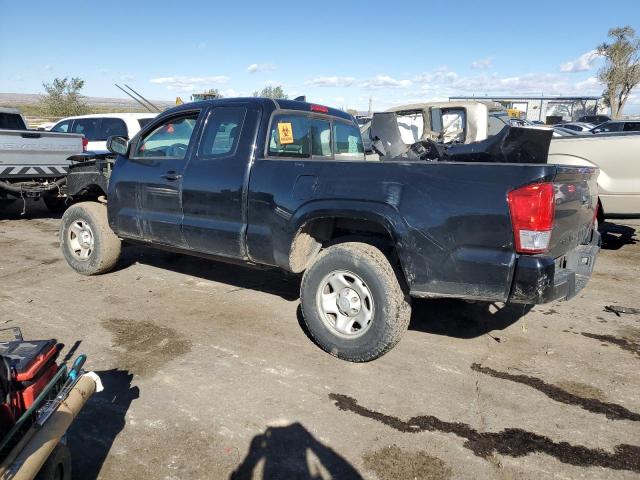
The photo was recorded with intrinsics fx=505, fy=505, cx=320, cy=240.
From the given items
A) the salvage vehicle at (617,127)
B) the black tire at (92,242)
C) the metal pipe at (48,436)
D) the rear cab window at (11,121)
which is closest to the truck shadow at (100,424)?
the metal pipe at (48,436)

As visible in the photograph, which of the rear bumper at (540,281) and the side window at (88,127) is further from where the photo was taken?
the side window at (88,127)

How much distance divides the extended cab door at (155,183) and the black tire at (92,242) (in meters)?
0.31

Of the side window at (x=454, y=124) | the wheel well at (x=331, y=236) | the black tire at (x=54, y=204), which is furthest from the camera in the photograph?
the black tire at (x=54, y=204)

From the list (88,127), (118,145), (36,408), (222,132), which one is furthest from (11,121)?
(36,408)

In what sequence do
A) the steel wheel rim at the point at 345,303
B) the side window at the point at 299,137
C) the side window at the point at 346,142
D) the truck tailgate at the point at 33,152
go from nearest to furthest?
the steel wheel rim at the point at 345,303 → the side window at the point at 299,137 → the side window at the point at 346,142 → the truck tailgate at the point at 33,152

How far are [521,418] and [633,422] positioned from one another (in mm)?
647

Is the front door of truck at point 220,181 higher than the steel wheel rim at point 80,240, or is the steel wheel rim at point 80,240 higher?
the front door of truck at point 220,181

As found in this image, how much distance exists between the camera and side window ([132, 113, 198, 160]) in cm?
479

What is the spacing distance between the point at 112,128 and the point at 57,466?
943cm

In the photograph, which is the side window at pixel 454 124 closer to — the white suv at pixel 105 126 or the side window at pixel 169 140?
the side window at pixel 169 140

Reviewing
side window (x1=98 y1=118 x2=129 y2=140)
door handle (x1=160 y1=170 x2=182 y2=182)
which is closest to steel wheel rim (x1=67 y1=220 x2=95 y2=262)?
door handle (x1=160 y1=170 x2=182 y2=182)

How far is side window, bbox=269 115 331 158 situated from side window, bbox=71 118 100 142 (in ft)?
24.4

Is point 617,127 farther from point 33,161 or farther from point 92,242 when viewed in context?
point 92,242

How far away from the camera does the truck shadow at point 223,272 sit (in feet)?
17.9
